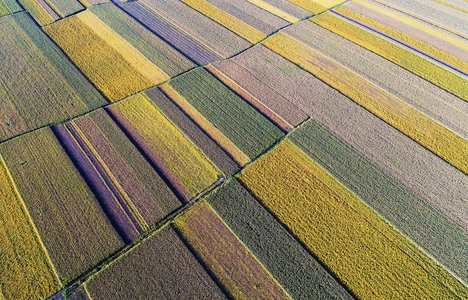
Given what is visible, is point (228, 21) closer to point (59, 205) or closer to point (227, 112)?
point (227, 112)

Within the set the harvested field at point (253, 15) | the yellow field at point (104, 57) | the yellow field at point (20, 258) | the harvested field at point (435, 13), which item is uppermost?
the harvested field at point (435, 13)

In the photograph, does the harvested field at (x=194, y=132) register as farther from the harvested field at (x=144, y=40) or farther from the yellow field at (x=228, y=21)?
the yellow field at (x=228, y=21)

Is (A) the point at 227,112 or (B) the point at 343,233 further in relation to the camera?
(A) the point at 227,112

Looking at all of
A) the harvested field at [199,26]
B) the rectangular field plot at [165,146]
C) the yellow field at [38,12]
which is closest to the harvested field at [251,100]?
the harvested field at [199,26]

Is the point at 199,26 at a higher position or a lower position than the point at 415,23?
lower

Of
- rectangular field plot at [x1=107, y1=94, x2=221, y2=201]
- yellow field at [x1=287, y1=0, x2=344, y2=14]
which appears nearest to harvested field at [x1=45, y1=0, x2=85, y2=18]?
rectangular field plot at [x1=107, y1=94, x2=221, y2=201]

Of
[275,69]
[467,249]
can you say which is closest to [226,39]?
[275,69]

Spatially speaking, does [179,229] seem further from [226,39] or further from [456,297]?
[226,39]

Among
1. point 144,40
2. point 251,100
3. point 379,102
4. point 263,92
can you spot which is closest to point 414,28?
point 379,102

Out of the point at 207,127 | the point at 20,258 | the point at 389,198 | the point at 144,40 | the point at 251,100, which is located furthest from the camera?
the point at 144,40
